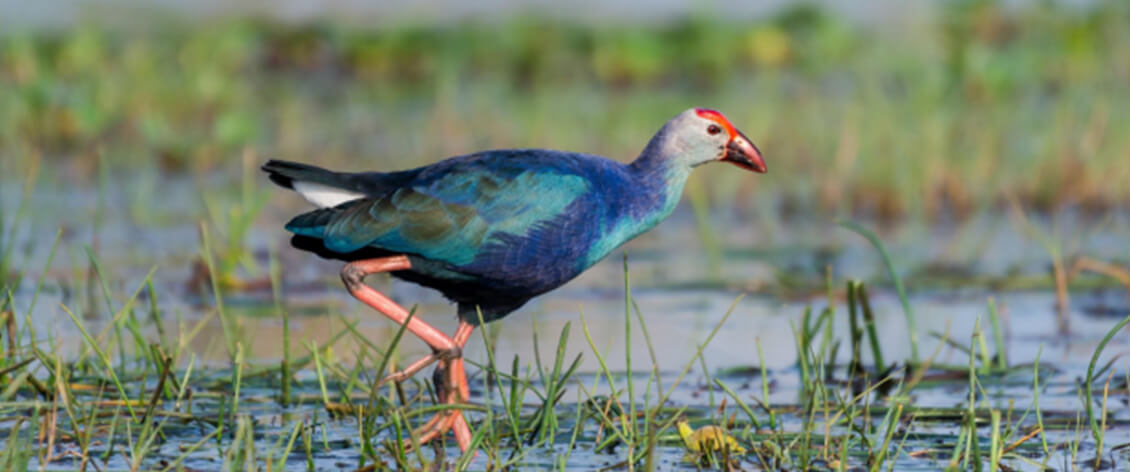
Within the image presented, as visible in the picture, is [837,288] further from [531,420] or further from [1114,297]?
[531,420]

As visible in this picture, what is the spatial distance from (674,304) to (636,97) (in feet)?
18.7

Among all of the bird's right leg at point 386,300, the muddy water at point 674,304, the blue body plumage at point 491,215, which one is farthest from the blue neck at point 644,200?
the bird's right leg at point 386,300

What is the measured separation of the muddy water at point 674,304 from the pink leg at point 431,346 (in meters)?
0.15

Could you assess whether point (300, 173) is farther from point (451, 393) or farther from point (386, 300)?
point (451, 393)

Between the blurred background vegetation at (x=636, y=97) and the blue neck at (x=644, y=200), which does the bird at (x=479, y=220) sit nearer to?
the blue neck at (x=644, y=200)

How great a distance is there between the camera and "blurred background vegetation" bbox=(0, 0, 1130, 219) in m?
8.68

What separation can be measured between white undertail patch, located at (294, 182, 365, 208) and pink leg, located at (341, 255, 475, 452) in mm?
166

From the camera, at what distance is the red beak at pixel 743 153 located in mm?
4508

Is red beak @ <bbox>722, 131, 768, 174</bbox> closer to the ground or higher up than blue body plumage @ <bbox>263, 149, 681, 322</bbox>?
higher up

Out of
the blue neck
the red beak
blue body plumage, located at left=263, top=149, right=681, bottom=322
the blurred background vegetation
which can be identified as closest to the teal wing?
blue body plumage, located at left=263, top=149, right=681, bottom=322

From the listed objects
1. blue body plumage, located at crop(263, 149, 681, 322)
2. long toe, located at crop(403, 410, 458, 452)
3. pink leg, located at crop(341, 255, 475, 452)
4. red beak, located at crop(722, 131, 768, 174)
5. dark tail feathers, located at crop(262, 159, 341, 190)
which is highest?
red beak, located at crop(722, 131, 768, 174)

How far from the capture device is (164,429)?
4117mm

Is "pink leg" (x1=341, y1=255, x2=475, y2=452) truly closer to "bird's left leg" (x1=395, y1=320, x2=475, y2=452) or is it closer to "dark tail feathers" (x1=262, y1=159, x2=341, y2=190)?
"bird's left leg" (x1=395, y1=320, x2=475, y2=452)

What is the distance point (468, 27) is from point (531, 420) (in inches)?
368
